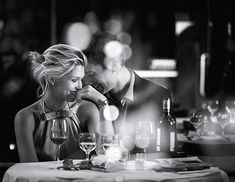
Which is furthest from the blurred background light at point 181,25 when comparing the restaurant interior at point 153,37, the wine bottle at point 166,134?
the wine bottle at point 166,134

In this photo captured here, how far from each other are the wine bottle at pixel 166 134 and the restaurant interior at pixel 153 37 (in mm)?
1743

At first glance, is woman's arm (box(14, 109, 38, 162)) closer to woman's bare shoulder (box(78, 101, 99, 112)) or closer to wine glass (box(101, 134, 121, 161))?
woman's bare shoulder (box(78, 101, 99, 112))

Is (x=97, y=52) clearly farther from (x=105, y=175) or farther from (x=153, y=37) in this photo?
(x=153, y=37)

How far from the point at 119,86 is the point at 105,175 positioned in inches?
66.1

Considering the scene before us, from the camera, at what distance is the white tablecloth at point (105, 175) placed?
6.54ft

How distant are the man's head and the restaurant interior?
2.91 feet

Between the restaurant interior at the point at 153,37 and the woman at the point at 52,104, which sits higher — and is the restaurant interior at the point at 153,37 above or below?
above

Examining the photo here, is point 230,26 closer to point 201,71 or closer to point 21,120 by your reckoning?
point 201,71

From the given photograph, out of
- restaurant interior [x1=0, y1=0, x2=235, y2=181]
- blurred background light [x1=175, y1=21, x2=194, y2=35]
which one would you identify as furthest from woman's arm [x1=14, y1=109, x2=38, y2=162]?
blurred background light [x1=175, y1=21, x2=194, y2=35]

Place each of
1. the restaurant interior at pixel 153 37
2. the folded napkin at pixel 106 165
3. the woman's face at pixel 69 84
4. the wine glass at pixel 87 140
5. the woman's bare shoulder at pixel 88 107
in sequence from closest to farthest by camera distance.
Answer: the folded napkin at pixel 106 165
the wine glass at pixel 87 140
the woman's face at pixel 69 84
the woman's bare shoulder at pixel 88 107
the restaurant interior at pixel 153 37

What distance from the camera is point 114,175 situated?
80.4 inches

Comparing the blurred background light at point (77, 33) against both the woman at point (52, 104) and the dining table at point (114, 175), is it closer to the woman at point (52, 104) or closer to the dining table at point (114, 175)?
the woman at point (52, 104)

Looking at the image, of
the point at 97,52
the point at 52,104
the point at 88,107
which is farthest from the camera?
the point at 97,52

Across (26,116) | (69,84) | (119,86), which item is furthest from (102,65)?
(26,116)
